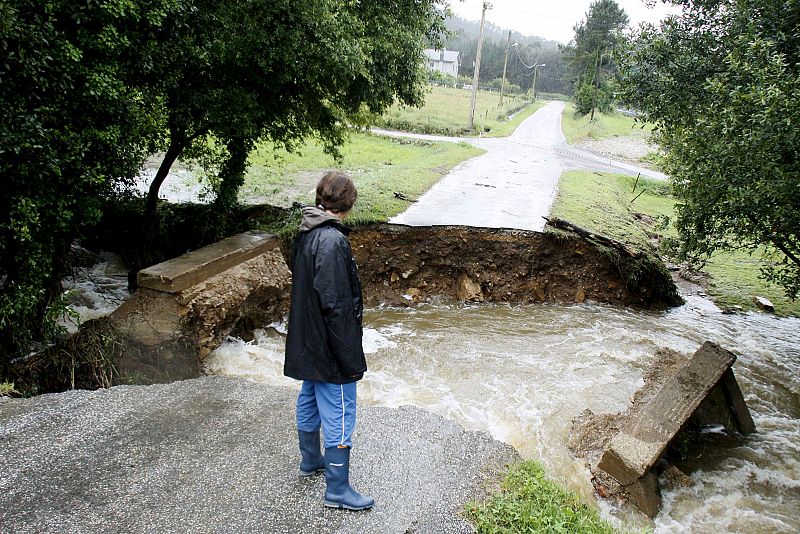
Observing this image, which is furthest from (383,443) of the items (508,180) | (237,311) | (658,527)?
(508,180)

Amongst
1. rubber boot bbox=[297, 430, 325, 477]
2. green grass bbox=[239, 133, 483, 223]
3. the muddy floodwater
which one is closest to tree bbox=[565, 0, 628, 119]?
green grass bbox=[239, 133, 483, 223]

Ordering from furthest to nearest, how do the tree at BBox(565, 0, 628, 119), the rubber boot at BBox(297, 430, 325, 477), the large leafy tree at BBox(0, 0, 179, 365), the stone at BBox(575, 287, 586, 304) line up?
the tree at BBox(565, 0, 628, 119)
the stone at BBox(575, 287, 586, 304)
the large leafy tree at BBox(0, 0, 179, 365)
the rubber boot at BBox(297, 430, 325, 477)

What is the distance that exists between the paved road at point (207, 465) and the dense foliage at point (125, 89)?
177cm

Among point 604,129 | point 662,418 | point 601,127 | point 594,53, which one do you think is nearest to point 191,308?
point 662,418

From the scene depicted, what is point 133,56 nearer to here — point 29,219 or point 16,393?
point 29,219

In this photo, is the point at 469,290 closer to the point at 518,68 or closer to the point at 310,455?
the point at 310,455

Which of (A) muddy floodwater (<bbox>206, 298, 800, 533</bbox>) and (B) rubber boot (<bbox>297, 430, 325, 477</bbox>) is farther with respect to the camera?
(A) muddy floodwater (<bbox>206, 298, 800, 533</bbox>)

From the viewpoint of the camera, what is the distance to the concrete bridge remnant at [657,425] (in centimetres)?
507

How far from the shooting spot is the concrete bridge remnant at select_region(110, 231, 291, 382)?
6.38 meters

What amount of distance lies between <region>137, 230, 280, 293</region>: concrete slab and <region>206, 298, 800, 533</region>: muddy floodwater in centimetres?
108

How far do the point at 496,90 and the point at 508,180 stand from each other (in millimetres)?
76406

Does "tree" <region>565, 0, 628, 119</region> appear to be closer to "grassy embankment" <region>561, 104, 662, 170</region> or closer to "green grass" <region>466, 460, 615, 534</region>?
"grassy embankment" <region>561, 104, 662, 170</region>

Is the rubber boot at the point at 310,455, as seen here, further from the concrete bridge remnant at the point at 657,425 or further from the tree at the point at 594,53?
Answer: the tree at the point at 594,53

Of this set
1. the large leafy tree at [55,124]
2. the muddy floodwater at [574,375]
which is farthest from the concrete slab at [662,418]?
the large leafy tree at [55,124]
